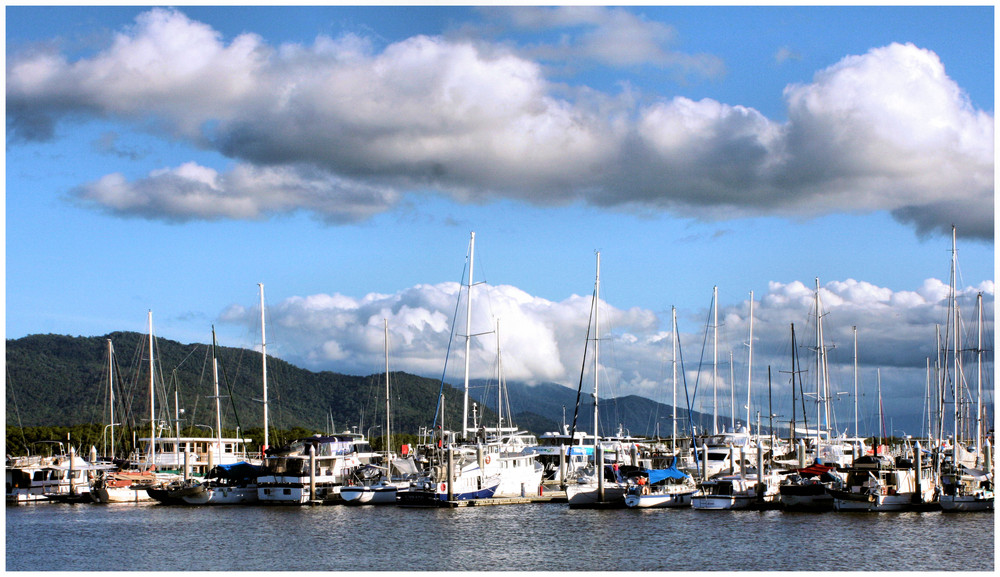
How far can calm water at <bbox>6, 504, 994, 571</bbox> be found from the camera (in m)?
44.7

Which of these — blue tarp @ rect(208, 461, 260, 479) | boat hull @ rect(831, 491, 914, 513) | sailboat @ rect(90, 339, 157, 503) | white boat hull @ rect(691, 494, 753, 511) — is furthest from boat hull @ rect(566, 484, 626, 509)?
sailboat @ rect(90, 339, 157, 503)

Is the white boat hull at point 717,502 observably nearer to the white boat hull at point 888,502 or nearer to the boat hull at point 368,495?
the white boat hull at point 888,502

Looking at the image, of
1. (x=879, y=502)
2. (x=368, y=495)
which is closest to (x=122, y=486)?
(x=368, y=495)

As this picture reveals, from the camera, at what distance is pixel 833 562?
44219 mm

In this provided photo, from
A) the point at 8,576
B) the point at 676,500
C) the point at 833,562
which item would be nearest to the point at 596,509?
the point at 676,500

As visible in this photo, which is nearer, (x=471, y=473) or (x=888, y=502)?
(x=888, y=502)

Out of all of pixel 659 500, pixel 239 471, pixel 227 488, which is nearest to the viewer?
pixel 659 500

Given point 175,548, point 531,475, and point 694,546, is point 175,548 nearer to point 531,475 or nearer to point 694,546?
point 694,546

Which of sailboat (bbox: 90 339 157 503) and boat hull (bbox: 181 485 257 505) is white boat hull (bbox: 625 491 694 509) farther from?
sailboat (bbox: 90 339 157 503)

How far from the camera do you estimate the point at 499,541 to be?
5216 centimetres

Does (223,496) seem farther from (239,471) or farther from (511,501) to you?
(511,501)

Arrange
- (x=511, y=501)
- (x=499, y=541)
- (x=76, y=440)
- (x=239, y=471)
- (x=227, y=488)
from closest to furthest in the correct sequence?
(x=499, y=541)
(x=511, y=501)
(x=227, y=488)
(x=239, y=471)
(x=76, y=440)

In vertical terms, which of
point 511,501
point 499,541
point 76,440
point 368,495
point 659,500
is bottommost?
point 76,440

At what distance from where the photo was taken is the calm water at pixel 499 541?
4472 centimetres
